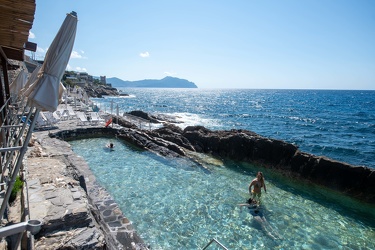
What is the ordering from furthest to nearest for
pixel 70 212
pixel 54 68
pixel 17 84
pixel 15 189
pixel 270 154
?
pixel 270 154, pixel 17 84, pixel 15 189, pixel 70 212, pixel 54 68

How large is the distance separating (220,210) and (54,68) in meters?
8.62

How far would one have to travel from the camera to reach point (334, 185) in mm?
13898

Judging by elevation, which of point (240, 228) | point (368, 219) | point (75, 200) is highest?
point (75, 200)

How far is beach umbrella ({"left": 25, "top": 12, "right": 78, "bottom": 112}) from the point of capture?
3.28 m

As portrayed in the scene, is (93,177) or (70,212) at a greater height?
(70,212)

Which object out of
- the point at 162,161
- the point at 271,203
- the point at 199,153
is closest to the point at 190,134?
the point at 199,153

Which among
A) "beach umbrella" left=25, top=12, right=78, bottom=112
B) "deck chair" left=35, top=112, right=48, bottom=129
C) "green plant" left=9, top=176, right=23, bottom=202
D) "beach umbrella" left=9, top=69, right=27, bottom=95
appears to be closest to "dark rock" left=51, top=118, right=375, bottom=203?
"deck chair" left=35, top=112, right=48, bottom=129

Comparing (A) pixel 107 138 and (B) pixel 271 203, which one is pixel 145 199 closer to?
(B) pixel 271 203

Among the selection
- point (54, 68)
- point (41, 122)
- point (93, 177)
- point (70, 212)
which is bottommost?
point (93, 177)

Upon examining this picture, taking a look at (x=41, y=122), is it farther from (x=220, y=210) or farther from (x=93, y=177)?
(x=220, y=210)

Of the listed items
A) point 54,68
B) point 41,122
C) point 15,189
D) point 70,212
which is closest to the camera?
point 54,68

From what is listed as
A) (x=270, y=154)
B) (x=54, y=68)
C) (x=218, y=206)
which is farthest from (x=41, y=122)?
(x=54, y=68)

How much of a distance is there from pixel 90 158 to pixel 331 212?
532 inches

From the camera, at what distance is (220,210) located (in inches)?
393
